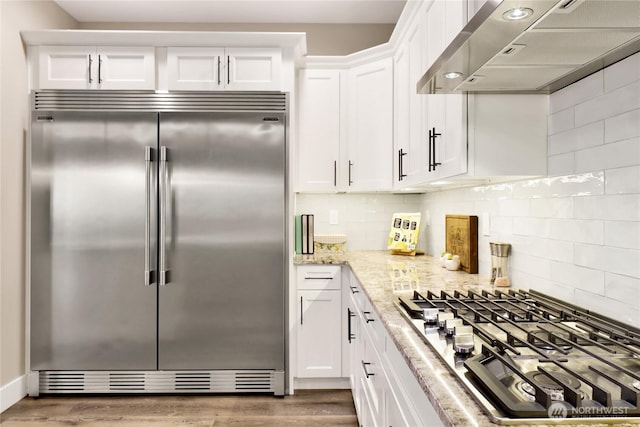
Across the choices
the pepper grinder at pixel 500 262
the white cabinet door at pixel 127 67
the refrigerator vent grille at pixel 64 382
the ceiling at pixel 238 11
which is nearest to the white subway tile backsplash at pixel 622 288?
the pepper grinder at pixel 500 262

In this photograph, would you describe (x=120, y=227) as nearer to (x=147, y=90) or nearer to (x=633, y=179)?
(x=147, y=90)

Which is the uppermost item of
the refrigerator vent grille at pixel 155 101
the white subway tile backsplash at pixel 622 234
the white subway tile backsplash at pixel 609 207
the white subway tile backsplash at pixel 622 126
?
the refrigerator vent grille at pixel 155 101

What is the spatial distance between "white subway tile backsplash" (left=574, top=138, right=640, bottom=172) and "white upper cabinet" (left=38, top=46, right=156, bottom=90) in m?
2.59

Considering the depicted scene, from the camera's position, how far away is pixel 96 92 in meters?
2.95

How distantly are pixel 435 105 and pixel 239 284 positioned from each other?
1.70m

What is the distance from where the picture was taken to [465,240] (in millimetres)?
2512

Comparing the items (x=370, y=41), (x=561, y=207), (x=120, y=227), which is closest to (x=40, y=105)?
(x=120, y=227)

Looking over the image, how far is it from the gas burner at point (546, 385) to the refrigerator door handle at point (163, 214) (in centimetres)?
250

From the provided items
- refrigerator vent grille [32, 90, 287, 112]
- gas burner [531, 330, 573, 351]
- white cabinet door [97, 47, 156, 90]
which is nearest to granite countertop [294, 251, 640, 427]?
gas burner [531, 330, 573, 351]

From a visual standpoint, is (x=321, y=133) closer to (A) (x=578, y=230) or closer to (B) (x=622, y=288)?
(A) (x=578, y=230)

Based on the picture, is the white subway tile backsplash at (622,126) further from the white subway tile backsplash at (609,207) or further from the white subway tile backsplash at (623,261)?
the white subway tile backsplash at (623,261)

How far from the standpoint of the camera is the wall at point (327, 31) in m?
3.69

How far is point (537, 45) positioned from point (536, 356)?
2.65 ft

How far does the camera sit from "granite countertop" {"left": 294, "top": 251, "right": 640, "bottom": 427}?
772mm
